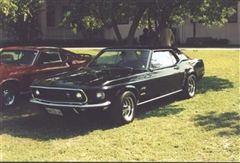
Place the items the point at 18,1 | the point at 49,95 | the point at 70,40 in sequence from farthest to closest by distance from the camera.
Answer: the point at 70,40
the point at 18,1
the point at 49,95

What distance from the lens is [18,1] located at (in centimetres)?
2123

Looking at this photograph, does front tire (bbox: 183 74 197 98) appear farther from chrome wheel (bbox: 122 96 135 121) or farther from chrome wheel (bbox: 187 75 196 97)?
chrome wheel (bbox: 122 96 135 121)

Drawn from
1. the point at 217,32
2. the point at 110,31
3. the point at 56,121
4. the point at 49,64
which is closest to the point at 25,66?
the point at 49,64

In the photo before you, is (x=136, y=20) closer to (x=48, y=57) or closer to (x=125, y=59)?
(x=48, y=57)

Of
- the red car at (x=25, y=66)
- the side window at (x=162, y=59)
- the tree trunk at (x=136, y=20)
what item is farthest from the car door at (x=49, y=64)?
the tree trunk at (x=136, y=20)

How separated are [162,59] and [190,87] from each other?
1384 mm

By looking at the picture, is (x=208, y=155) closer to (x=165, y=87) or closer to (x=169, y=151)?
(x=169, y=151)

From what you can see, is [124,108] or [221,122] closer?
[124,108]

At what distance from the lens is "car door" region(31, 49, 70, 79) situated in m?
10.8

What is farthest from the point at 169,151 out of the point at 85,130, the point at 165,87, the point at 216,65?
the point at 216,65

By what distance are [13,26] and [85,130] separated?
2840 cm

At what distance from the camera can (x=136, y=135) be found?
7828 mm

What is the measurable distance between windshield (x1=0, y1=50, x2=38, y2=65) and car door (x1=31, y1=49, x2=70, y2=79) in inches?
6.5

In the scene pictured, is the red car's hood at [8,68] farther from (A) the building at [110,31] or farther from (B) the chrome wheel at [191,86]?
(A) the building at [110,31]
